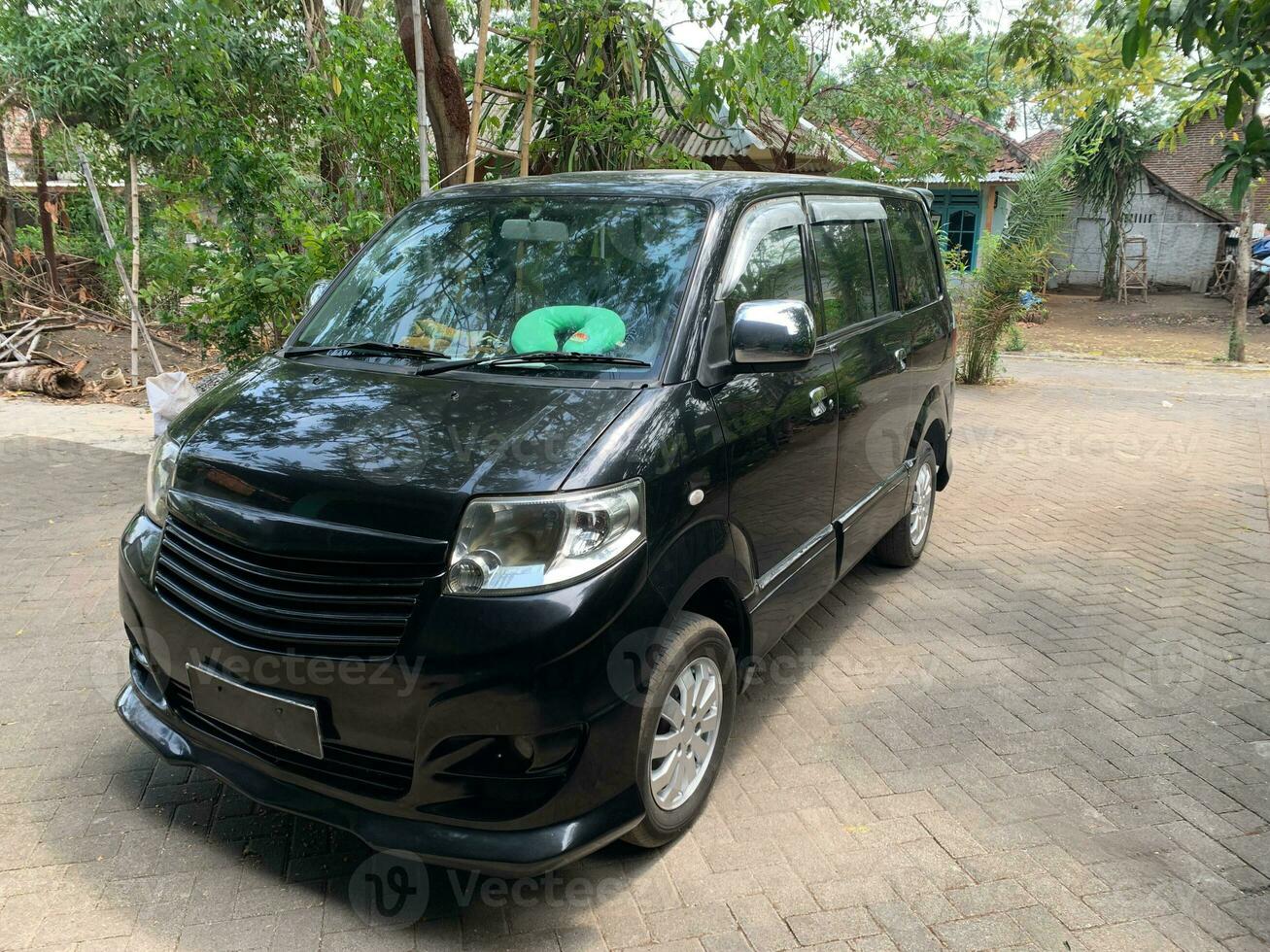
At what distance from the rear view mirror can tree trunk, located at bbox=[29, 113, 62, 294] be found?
11448mm

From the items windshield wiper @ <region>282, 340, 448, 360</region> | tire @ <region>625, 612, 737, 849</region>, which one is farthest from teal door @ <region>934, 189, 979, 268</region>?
tire @ <region>625, 612, 737, 849</region>

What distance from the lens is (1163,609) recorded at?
16.7 ft

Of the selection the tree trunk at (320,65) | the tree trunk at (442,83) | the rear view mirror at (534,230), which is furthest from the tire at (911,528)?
the tree trunk at (320,65)

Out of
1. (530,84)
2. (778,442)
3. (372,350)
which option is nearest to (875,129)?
(530,84)

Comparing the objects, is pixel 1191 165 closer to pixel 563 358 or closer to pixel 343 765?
pixel 563 358

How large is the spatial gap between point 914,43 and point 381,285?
32.1ft

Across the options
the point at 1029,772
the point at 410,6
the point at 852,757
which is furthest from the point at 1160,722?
the point at 410,6

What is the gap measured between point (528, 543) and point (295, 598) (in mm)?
633

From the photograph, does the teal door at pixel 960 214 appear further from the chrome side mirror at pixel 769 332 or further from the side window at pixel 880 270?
the chrome side mirror at pixel 769 332

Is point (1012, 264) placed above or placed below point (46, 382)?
above

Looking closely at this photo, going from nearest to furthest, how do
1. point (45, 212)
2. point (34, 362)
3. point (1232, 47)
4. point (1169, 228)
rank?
point (1232, 47) → point (34, 362) → point (45, 212) → point (1169, 228)

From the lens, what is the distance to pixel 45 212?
530 inches

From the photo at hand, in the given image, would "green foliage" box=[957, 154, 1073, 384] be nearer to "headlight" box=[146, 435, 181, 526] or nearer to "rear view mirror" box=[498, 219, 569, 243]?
"rear view mirror" box=[498, 219, 569, 243]

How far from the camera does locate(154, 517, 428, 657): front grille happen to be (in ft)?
7.92
